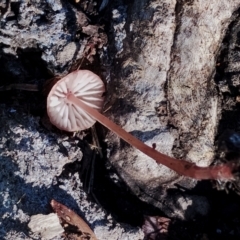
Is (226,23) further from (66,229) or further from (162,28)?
(66,229)

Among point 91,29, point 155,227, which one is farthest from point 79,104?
point 155,227

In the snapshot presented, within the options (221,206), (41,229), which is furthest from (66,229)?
(221,206)

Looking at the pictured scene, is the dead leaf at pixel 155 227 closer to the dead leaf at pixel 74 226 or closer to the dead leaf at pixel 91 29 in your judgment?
the dead leaf at pixel 74 226

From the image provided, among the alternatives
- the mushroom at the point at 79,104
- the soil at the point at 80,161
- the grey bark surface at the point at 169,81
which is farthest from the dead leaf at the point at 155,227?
the mushroom at the point at 79,104

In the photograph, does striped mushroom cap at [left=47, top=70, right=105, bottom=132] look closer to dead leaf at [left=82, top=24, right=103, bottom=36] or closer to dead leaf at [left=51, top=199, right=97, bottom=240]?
dead leaf at [left=82, top=24, right=103, bottom=36]

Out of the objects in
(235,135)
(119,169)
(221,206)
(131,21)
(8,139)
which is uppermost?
(131,21)

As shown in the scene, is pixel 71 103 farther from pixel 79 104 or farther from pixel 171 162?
pixel 171 162
